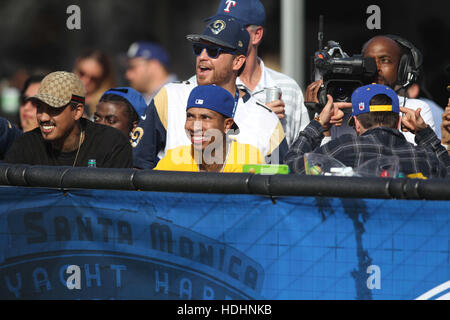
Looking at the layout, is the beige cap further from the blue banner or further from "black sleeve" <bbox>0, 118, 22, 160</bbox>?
the blue banner

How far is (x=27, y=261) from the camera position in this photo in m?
4.18

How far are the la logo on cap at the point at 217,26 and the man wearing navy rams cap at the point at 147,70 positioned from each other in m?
2.90

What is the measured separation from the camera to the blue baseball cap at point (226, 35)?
5.48m

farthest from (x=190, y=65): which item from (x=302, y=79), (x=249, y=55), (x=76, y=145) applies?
(x=76, y=145)

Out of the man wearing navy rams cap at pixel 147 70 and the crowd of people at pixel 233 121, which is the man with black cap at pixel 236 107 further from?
the man wearing navy rams cap at pixel 147 70

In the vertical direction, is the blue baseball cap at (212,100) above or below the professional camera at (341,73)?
below

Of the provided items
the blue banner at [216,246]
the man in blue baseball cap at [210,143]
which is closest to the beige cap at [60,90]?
the man in blue baseball cap at [210,143]

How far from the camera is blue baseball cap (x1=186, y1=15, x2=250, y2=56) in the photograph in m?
5.48

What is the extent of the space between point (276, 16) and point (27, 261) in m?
8.70

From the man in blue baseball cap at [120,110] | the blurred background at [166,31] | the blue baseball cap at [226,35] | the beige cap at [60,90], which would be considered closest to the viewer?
the beige cap at [60,90]

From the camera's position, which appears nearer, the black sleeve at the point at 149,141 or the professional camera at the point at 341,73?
the professional camera at the point at 341,73

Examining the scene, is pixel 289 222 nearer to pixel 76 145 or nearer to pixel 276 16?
pixel 76 145

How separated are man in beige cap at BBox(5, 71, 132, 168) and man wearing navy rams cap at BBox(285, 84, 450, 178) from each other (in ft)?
3.61

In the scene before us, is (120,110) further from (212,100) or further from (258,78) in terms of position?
(212,100)
